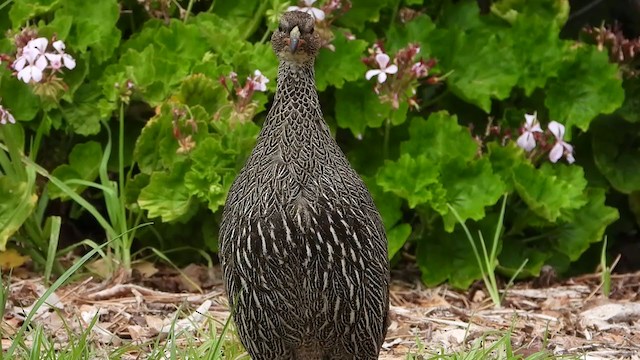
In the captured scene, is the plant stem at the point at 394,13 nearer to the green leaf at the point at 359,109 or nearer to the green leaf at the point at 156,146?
the green leaf at the point at 359,109

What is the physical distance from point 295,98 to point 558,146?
1815mm

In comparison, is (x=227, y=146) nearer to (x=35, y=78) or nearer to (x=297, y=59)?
(x=35, y=78)

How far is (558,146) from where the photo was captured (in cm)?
477

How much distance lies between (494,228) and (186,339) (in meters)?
1.58

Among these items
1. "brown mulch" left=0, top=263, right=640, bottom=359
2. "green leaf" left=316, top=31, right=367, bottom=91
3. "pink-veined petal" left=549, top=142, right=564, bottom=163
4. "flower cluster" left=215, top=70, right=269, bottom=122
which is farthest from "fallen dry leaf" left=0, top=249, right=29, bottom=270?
"pink-veined petal" left=549, top=142, right=564, bottom=163

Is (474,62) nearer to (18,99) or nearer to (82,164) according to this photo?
(82,164)

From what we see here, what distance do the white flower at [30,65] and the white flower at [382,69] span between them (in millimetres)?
1235

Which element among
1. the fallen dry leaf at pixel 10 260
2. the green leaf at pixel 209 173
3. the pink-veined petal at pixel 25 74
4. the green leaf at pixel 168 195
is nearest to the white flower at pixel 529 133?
the green leaf at pixel 209 173

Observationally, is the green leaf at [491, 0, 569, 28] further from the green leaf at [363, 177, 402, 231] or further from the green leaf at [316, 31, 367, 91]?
the green leaf at [363, 177, 402, 231]

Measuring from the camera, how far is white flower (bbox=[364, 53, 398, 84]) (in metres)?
4.48

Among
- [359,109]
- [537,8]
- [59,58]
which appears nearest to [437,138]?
[359,109]

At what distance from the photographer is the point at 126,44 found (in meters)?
4.86

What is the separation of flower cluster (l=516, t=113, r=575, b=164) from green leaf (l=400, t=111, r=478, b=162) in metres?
0.22

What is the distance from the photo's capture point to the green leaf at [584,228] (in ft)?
16.5
